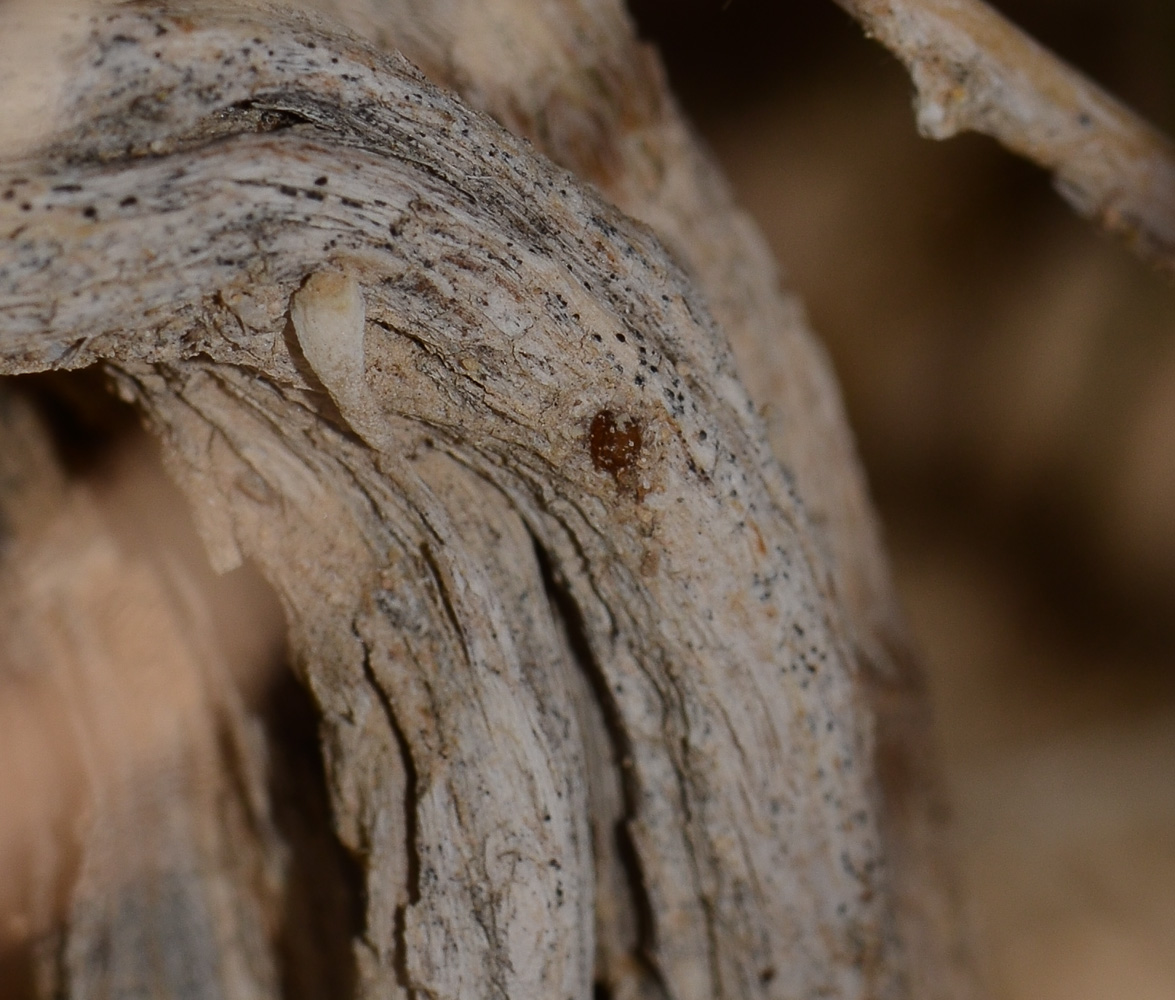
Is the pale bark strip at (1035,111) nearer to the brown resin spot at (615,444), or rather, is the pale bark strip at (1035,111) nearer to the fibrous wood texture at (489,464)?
the fibrous wood texture at (489,464)

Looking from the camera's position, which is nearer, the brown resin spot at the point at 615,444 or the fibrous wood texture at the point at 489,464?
the fibrous wood texture at the point at 489,464

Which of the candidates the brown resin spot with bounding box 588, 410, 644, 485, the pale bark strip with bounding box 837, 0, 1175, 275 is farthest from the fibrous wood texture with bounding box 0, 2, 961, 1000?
the pale bark strip with bounding box 837, 0, 1175, 275

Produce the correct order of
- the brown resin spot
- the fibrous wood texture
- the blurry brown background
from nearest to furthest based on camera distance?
the fibrous wood texture → the brown resin spot → the blurry brown background

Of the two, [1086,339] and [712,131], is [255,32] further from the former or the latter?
[1086,339]

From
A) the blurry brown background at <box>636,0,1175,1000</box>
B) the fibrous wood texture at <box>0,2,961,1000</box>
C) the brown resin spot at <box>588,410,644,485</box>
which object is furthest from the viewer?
the blurry brown background at <box>636,0,1175,1000</box>

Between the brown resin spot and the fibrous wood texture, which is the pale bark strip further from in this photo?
the brown resin spot

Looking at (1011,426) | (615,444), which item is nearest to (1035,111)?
(615,444)

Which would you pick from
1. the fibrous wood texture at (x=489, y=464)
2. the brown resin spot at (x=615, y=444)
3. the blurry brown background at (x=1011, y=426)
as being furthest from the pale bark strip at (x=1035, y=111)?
the blurry brown background at (x=1011, y=426)
